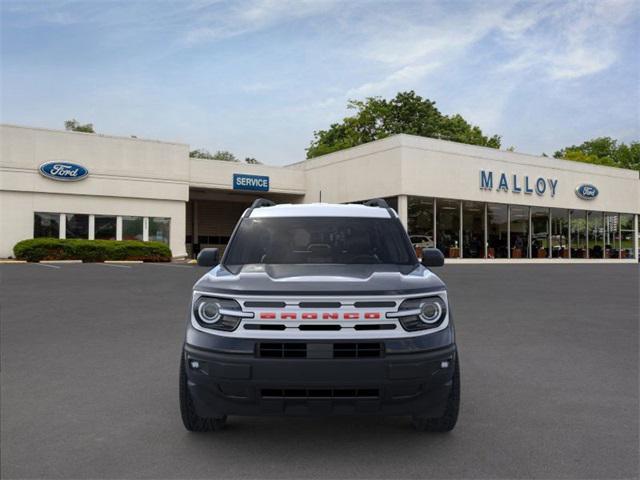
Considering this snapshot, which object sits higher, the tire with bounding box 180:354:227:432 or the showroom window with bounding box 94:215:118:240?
the showroom window with bounding box 94:215:118:240

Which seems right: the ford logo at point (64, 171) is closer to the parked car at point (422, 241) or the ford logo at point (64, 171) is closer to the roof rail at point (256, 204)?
the parked car at point (422, 241)

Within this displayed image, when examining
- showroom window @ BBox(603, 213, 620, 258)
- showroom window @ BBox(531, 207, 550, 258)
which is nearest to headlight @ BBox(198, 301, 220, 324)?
showroom window @ BBox(531, 207, 550, 258)

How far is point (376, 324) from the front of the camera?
3.67 m

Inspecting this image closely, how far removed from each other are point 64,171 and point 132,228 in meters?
5.15

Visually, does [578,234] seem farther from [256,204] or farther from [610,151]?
[610,151]

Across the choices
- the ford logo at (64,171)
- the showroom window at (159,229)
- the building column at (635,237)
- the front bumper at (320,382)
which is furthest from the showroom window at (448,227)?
the front bumper at (320,382)

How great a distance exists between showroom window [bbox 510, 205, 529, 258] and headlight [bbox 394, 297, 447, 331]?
38.0 m

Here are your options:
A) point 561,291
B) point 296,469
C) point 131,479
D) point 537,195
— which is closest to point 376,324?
point 296,469

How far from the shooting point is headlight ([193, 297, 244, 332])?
12.3 ft

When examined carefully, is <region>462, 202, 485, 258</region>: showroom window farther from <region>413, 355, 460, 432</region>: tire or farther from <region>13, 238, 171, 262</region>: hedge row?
<region>413, 355, 460, 432</region>: tire

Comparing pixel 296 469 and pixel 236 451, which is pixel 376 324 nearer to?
pixel 296 469

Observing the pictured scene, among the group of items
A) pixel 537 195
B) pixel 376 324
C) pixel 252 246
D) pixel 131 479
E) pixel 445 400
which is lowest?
pixel 131 479

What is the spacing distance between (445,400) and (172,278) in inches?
662

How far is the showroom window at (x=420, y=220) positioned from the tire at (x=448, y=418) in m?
30.4
